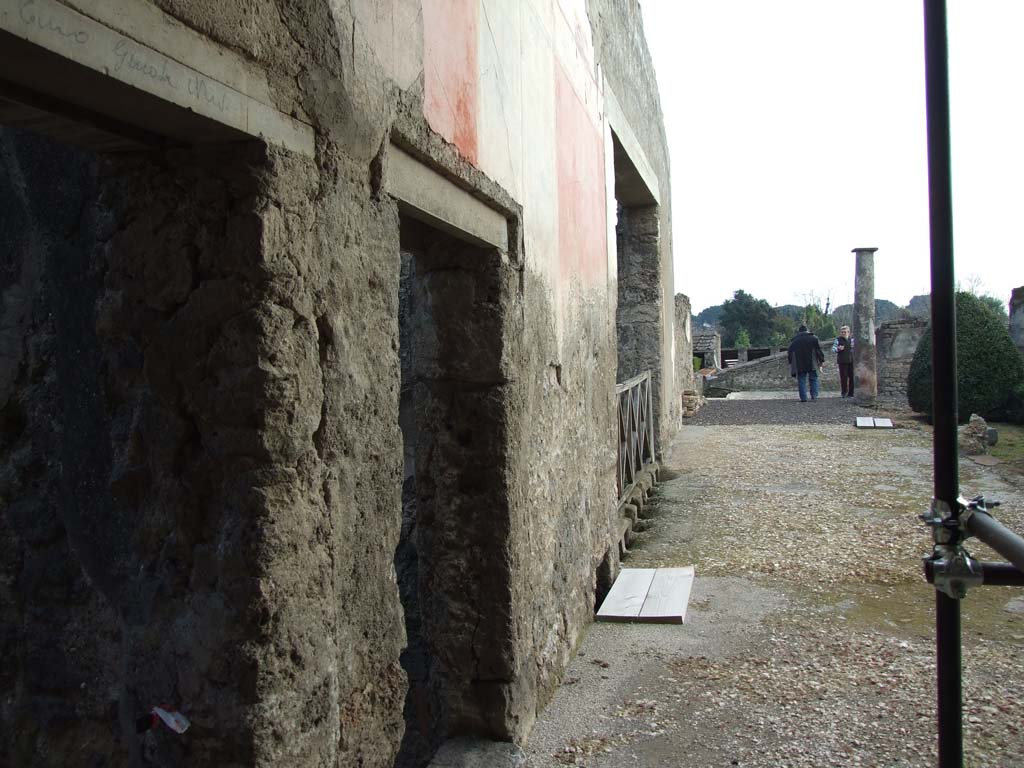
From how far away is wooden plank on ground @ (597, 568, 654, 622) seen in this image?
14.3 ft

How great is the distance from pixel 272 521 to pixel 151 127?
0.73 m

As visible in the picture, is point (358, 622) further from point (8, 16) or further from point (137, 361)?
point (8, 16)

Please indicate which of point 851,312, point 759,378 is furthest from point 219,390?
point 851,312

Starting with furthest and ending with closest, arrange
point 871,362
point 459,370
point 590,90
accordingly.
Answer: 1. point 871,362
2. point 590,90
3. point 459,370

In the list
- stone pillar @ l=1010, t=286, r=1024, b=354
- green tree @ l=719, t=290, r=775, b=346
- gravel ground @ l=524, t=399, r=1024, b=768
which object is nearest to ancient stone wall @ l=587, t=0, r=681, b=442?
gravel ground @ l=524, t=399, r=1024, b=768

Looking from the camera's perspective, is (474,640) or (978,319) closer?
(474,640)

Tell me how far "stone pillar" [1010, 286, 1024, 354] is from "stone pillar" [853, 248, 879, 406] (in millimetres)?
2324

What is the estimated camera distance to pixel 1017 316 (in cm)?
1533

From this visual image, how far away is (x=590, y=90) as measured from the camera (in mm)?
4996

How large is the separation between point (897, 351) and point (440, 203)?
18.0 m

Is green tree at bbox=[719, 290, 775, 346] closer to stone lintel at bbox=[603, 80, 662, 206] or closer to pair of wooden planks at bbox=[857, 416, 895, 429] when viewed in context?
pair of wooden planks at bbox=[857, 416, 895, 429]

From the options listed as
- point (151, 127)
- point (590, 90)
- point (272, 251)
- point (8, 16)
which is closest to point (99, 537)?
point (272, 251)

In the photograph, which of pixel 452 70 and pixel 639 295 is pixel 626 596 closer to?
pixel 452 70

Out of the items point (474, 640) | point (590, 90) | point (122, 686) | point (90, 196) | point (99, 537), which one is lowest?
point (474, 640)
